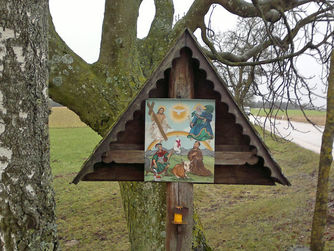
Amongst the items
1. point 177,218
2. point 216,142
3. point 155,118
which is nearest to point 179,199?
point 177,218

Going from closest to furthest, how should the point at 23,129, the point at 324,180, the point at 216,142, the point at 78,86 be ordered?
the point at 23,129
the point at 216,142
the point at 78,86
the point at 324,180

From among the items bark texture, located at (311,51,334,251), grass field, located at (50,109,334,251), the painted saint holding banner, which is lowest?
grass field, located at (50,109,334,251)

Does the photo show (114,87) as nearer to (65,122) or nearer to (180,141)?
(180,141)

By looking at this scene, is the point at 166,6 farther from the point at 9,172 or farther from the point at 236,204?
the point at 236,204

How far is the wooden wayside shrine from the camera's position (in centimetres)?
220

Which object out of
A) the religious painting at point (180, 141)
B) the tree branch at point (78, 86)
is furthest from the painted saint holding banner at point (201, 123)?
the tree branch at point (78, 86)

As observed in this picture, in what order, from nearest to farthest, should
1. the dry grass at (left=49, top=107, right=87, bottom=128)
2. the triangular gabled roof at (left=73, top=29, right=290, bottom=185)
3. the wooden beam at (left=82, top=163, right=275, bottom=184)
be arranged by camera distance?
the triangular gabled roof at (left=73, top=29, right=290, bottom=185) < the wooden beam at (left=82, top=163, right=275, bottom=184) < the dry grass at (left=49, top=107, right=87, bottom=128)

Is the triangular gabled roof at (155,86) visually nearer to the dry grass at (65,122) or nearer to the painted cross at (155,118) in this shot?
the painted cross at (155,118)

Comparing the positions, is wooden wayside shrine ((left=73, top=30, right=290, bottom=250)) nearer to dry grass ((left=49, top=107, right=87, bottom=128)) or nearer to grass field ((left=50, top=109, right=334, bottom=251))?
grass field ((left=50, top=109, right=334, bottom=251))

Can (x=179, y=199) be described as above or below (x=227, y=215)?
above

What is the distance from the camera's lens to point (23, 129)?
194 centimetres

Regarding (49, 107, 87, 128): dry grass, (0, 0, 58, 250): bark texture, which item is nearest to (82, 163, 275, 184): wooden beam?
(0, 0, 58, 250): bark texture

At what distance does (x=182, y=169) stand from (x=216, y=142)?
419 millimetres

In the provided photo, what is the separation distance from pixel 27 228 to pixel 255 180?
1.77 meters
